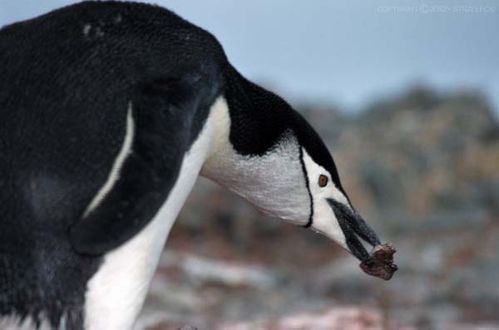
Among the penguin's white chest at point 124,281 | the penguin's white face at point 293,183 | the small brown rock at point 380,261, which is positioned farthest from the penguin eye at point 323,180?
the penguin's white chest at point 124,281

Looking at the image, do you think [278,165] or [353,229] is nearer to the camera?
[278,165]

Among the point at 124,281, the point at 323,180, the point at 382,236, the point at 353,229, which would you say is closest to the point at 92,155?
the point at 124,281

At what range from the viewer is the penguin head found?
264cm

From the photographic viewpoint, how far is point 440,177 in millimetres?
11070

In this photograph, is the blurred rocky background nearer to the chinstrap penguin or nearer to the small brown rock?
the small brown rock

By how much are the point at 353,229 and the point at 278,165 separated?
1.29ft

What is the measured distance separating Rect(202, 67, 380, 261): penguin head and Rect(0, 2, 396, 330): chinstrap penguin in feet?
0.42

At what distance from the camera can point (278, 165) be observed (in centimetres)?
278

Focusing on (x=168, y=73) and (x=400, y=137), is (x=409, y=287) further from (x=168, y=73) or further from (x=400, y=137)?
(x=168, y=73)

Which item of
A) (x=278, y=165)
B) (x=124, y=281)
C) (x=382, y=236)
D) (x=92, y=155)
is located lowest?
(x=124, y=281)

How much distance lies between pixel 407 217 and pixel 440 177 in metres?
0.99

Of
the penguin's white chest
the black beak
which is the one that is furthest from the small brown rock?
the penguin's white chest

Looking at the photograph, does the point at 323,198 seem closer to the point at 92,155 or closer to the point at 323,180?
the point at 323,180

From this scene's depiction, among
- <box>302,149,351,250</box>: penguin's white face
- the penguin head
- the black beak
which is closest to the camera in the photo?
the penguin head
